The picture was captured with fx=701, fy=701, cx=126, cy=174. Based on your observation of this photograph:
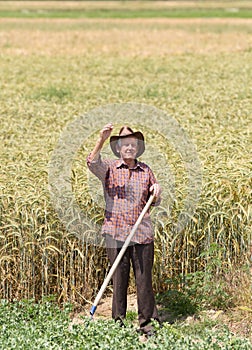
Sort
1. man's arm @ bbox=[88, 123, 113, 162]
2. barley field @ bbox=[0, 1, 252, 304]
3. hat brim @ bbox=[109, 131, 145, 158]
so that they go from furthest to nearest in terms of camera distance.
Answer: barley field @ bbox=[0, 1, 252, 304] < hat brim @ bbox=[109, 131, 145, 158] < man's arm @ bbox=[88, 123, 113, 162]

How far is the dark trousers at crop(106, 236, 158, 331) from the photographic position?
592 centimetres

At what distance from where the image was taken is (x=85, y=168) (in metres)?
8.11

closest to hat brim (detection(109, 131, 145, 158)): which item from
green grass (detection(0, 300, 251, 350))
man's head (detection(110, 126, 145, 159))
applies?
man's head (detection(110, 126, 145, 159))

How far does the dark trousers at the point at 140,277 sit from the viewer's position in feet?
19.4

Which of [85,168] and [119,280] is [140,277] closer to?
[119,280]

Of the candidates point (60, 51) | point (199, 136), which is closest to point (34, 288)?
point (199, 136)

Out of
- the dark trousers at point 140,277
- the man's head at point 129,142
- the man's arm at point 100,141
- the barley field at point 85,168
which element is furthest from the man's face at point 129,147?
the barley field at point 85,168

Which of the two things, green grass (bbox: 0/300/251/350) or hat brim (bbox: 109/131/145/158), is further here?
hat brim (bbox: 109/131/145/158)

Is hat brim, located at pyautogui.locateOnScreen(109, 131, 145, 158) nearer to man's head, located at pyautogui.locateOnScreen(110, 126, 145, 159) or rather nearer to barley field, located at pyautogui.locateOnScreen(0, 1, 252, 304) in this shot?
man's head, located at pyautogui.locateOnScreen(110, 126, 145, 159)

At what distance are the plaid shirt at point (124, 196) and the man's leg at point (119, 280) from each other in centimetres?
14

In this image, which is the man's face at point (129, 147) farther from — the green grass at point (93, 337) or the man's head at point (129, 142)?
the green grass at point (93, 337)

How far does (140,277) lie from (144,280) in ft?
0.14

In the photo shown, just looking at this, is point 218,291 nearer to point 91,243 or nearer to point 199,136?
point 91,243

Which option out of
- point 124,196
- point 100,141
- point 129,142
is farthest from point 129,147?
point 124,196
